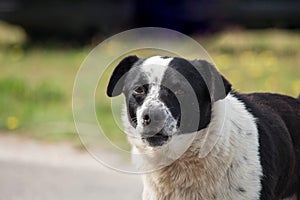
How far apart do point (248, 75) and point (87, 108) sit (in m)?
3.35

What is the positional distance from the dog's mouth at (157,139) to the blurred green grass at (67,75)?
3486mm

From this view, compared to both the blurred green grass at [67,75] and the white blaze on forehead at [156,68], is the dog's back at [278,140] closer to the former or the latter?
the white blaze on forehead at [156,68]

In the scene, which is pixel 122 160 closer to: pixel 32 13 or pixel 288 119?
pixel 288 119

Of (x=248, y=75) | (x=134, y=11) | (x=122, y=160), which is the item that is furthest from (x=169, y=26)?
(x=122, y=160)

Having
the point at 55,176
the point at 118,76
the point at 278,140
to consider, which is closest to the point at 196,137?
the point at 278,140

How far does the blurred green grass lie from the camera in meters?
9.12

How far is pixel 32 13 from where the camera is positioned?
1569 centimetres

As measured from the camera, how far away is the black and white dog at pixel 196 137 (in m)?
4.69

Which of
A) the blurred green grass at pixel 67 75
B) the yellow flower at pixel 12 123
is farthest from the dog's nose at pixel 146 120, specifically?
the yellow flower at pixel 12 123

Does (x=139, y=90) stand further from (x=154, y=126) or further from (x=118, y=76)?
(x=118, y=76)

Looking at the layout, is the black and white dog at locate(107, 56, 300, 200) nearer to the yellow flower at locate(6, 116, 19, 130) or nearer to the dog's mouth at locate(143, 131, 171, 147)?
the dog's mouth at locate(143, 131, 171, 147)

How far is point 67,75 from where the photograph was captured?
1173cm

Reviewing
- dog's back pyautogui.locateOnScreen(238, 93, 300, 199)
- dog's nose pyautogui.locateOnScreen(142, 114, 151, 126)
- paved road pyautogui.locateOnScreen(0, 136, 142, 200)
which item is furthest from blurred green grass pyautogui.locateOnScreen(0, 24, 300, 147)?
dog's nose pyautogui.locateOnScreen(142, 114, 151, 126)

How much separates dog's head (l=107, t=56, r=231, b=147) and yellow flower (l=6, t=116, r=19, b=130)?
14.0 feet
